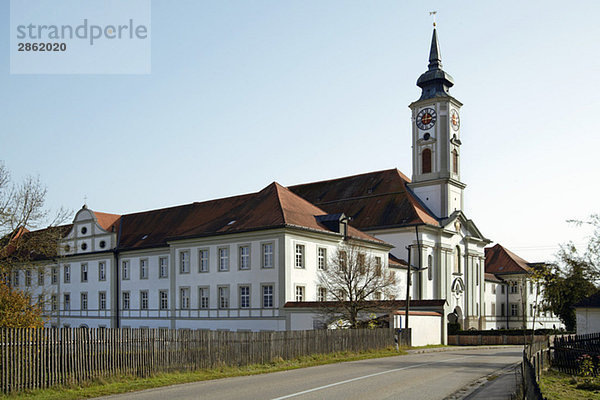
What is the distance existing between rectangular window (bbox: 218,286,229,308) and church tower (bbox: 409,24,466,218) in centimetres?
2505

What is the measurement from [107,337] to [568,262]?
1462 cm

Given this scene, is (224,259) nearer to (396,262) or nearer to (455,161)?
(396,262)

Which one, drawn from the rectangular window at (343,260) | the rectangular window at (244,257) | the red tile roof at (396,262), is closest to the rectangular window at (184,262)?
the rectangular window at (244,257)

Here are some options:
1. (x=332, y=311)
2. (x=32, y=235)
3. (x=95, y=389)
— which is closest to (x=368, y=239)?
(x=332, y=311)

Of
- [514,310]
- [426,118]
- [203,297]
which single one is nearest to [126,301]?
[203,297]

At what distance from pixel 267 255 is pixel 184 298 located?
860 centimetres

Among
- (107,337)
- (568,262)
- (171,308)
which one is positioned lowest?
(171,308)

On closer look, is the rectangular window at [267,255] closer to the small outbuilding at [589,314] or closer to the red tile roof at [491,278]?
the small outbuilding at [589,314]

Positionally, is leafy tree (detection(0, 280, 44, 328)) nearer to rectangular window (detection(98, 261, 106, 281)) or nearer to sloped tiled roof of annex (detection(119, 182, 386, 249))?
sloped tiled roof of annex (detection(119, 182, 386, 249))

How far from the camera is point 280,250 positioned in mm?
39938

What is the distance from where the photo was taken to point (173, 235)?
49531 mm

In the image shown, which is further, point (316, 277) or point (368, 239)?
point (368, 239)

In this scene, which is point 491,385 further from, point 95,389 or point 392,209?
point 392,209

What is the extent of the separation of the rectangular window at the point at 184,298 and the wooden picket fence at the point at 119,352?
68.3 feet
